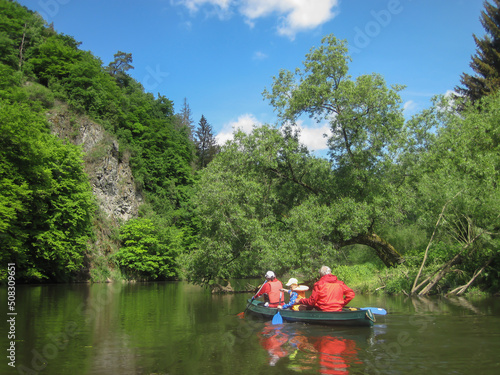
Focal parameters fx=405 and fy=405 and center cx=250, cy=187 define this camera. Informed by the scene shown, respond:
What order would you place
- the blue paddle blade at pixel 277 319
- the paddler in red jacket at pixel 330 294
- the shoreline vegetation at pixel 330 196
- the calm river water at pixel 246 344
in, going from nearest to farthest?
the calm river water at pixel 246 344
the paddler in red jacket at pixel 330 294
the blue paddle blade at pixel 277 319
the shoreline vegetation at pixel 330 196

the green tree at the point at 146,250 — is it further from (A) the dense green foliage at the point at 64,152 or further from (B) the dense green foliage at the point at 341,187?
(B) the dense green foliage at the point at 341,187

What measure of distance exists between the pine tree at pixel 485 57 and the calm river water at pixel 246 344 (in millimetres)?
27178

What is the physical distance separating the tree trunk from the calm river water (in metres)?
8.09

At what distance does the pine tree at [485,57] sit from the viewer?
119 feet

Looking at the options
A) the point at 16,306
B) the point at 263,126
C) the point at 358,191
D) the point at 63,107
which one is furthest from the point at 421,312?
the point at 63,107

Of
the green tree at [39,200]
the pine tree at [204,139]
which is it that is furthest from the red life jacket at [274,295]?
the pine tree at [204,139]

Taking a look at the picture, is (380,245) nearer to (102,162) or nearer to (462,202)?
(462,202)

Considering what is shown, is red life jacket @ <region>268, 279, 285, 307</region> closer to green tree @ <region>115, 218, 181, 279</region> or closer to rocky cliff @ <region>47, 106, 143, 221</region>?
green tree @ <region>115, 218, 181, 279</region>

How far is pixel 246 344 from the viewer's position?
10.3 meters

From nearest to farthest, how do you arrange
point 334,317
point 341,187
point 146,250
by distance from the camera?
point 334,317
point 341,187
point 146,250

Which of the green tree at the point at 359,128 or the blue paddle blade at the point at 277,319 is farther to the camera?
the green tree at the point at 359,128

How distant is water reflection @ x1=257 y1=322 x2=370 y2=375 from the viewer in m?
7.88

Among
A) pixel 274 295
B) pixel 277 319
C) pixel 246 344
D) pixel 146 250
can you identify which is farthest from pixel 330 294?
pixel 146 250

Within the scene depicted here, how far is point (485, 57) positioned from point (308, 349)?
124ft
